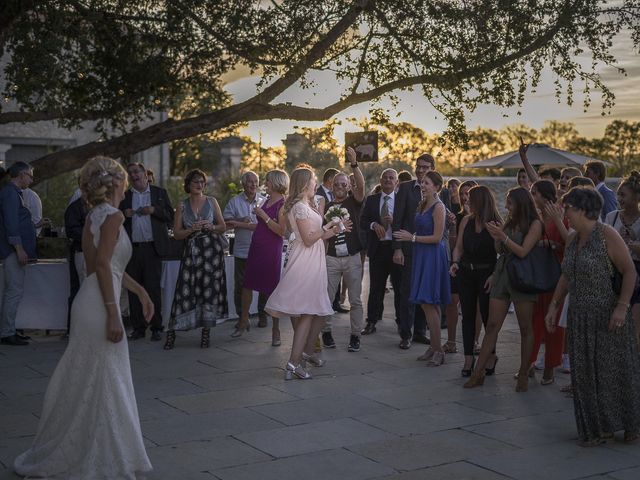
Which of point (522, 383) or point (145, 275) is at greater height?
point (145, 275)

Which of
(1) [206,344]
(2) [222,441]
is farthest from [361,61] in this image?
(2) [222,441]

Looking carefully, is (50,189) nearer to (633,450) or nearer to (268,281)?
(268,281)

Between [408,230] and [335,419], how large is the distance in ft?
13.1

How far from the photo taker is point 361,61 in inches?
517

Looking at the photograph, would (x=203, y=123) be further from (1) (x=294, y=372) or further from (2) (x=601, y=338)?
(2) (x=601, y=338)

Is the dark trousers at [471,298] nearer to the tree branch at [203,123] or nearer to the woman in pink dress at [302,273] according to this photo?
the woman in pink dress at [302,273]

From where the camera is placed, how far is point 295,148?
43688mm

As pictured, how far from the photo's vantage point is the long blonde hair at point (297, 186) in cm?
898

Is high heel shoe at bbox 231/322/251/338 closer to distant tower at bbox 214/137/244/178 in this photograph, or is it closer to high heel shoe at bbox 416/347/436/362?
high heel shoe at bbox 416/347/436/362

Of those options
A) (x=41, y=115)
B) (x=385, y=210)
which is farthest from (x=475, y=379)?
(x=41, y=115)

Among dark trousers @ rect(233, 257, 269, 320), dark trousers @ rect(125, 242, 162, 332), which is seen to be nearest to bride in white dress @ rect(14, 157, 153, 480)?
dark trousers @ rect(125, 242, 162, 332)

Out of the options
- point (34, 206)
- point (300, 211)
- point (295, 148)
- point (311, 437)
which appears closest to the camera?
point (311, 437)

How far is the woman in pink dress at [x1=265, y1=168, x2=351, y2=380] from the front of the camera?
8984 mm

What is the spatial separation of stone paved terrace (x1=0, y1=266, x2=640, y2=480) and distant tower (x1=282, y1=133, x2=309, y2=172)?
1275 inches
